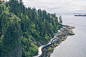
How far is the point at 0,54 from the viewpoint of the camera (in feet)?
179

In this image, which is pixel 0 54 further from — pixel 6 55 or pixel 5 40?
pixel 5 40

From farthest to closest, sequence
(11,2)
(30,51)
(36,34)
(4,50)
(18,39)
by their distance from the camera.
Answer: (11,2)
(36,34)
(30,51)
(18,39)
(4,50)

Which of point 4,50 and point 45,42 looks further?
point 45,42

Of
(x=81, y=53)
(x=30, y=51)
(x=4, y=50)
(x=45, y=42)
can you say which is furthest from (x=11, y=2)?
(x=81, y=53)

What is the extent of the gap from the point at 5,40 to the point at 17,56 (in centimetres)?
939

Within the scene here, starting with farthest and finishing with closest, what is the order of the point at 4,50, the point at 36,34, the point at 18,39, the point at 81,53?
1. the point at 36,34
2. the point at 81,53
3. the point at 18,39
4. the point at 4,50

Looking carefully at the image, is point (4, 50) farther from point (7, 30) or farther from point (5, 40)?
point (7, 30)

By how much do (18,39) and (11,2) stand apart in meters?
52.3

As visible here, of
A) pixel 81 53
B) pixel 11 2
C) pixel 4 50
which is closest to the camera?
pixel 4 50

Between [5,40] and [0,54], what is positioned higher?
[5,40]

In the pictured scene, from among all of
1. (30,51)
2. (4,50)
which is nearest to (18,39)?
(4,50)

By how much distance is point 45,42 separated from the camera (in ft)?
309

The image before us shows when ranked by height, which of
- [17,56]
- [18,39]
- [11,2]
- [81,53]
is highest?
[11,2]

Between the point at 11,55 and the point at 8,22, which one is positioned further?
the point at 8,22
